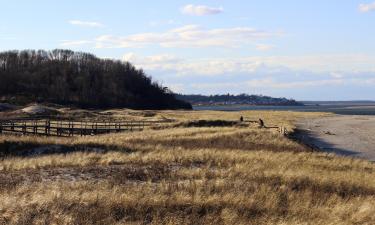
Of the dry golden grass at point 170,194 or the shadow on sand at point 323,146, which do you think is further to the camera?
the shadow on sand at point 323,146

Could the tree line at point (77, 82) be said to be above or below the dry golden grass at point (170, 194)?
above

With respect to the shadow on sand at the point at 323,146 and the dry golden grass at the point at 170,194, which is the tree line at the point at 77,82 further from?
the dry golden grass at the point at 170,194

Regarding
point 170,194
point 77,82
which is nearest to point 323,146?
point 170,194

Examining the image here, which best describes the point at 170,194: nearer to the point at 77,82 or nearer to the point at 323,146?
the point at 323,146

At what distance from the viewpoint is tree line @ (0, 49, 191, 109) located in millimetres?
127312

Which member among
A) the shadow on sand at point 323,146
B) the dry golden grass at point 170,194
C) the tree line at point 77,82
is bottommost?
the shadow on sand at point 323,146

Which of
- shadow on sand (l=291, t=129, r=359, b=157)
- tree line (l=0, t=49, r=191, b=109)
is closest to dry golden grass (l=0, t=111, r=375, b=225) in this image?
shadow on sand (l=291, t=129, r=359, b=157)

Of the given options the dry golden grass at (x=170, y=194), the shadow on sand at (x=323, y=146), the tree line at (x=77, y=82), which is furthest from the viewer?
the tree line at (x=77, y=82)

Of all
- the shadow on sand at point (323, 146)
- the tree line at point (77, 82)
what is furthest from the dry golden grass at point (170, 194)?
the tree line at point (77, 82)

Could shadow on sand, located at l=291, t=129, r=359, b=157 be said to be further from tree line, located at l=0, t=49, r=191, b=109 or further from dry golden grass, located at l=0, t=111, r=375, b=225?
tree line, located at l=0, t=49, r=191, b=109

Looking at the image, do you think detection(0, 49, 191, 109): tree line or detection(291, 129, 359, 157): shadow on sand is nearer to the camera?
detection(291, 129, 359, 157): shadow on sand

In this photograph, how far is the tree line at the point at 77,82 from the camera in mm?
127312

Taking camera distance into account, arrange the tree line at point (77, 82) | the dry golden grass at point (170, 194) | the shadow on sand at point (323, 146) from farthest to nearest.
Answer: the tree line at point (77, 82) → the shadow on sand at point (323, 146) → the dry golden grass at point (170, 194)

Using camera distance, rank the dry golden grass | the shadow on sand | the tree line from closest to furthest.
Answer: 1. the dry golden grass
2. the shadow on sand
3. the tree line
